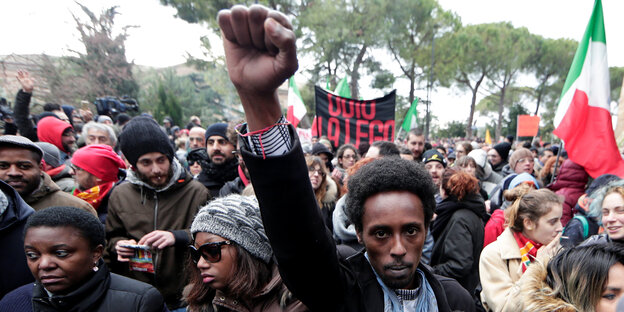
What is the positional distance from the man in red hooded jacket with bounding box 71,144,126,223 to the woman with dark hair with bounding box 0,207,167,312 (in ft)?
3.27

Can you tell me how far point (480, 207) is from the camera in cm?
292

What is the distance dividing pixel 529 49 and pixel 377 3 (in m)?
15.9

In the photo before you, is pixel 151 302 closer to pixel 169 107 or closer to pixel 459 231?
pixel 459 231

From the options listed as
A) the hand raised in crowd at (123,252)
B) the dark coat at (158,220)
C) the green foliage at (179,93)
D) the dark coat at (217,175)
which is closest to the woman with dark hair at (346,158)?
the dark coat at (217,175)

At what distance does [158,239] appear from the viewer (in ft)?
6.73

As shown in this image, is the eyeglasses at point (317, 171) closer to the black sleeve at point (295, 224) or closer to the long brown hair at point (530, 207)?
the long brown hair at point (530, 207)

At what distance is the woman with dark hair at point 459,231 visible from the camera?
2682 millimetres

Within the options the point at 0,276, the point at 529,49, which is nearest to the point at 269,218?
the point at 0,276

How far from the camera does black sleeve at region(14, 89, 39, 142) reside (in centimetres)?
388

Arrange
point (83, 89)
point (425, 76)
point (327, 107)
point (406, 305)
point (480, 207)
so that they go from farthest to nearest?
point (425, 76) → point (83, 89) → point (327, 107) → point (480, 207) → point (406, 305)

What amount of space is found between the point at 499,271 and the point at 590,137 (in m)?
2.48

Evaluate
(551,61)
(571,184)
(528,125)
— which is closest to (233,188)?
(571,184)

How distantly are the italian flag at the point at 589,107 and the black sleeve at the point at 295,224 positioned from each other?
3.83 m

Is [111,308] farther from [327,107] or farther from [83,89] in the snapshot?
[83,89]
